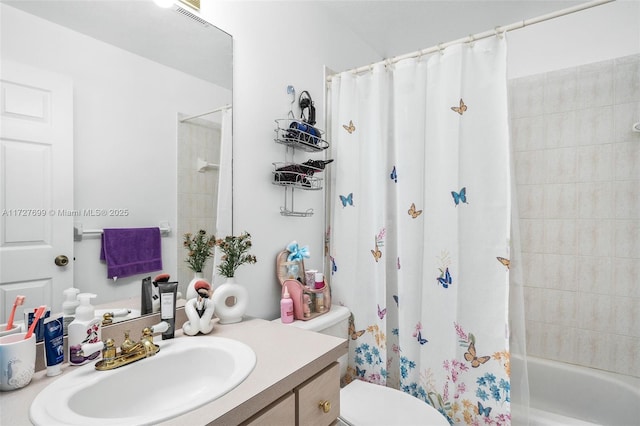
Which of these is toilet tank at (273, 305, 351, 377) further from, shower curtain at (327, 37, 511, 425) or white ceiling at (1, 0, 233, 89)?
white ceiling at (1, 0, 233, 89)

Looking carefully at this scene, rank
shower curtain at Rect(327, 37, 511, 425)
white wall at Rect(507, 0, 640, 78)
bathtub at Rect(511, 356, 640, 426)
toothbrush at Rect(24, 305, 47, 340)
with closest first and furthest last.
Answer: toothbrush at Rect(24, 305, 47, 340)
shower curtain at Rect(327, 37, 511, 425)
bathtub at Rect(511, 356, 640, 426)
white wall at Rect(507, 0, 640, 78)

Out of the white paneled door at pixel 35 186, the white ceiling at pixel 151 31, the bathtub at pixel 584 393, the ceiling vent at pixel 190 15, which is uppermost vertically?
the ceiling vent at pixel 190 15

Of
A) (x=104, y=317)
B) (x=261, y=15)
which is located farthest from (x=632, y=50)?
(x=104, y=317)

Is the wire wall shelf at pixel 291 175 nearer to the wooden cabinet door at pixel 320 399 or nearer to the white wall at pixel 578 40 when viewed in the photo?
the wooden cabinet door at pixel 320 399

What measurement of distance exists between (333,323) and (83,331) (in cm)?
106

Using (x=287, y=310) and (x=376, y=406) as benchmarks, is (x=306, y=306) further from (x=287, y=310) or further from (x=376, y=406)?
(x=376, y=406)

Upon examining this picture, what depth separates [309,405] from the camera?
3.05 feet

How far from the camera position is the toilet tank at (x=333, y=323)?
1.53 m

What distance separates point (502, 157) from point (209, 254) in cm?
126

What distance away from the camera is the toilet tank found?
1.53 m

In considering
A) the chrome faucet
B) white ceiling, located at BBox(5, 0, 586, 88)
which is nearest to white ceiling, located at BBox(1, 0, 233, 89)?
white ceiling, located at BBox(5, 0, 586, 88)

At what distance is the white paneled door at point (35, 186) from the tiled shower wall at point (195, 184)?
0.34 m

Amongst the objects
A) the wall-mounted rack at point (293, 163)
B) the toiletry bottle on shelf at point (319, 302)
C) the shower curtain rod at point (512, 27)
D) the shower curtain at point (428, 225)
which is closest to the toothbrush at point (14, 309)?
the wall-mounted rack at point (293, 163)

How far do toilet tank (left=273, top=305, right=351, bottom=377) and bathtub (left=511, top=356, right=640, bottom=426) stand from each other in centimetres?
100
